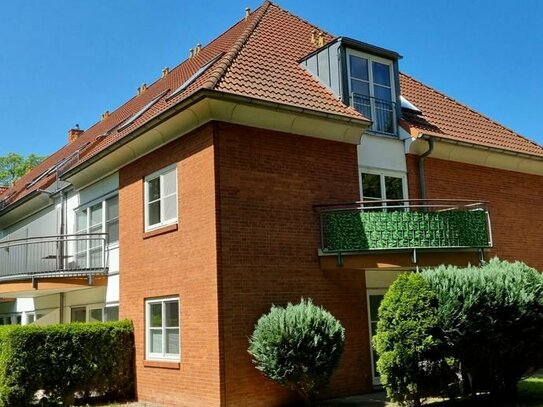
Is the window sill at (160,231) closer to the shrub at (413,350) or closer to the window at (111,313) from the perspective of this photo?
the window at (111,313)

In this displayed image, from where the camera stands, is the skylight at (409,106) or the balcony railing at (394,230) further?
the skylight at (409,106)

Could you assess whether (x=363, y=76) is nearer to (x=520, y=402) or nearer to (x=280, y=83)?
(x=280, y=83)

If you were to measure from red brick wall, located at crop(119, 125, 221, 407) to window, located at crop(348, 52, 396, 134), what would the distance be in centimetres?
432

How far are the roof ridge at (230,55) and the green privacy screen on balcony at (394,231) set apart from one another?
144 inches

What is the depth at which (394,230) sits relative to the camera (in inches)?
491

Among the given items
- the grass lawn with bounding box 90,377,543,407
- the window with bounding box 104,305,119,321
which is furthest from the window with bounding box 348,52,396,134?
the window with bounding box 104,305,119,321

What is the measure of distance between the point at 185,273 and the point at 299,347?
3.10 meters

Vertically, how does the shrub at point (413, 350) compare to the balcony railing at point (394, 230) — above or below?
below

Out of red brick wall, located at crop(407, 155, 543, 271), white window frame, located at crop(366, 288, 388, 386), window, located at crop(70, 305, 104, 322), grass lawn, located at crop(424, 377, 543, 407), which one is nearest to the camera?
grass lawn, located at crop(424, 377, 543, 407)

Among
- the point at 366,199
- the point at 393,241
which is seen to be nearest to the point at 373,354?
the point at 393,241

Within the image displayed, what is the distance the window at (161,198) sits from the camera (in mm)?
13234

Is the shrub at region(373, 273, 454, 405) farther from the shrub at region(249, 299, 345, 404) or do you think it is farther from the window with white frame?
the window with white frame

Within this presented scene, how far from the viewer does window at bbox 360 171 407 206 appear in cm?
1417

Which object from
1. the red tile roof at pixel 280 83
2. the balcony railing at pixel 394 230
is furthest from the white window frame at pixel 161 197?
the balcony railing at pixel 394 230
